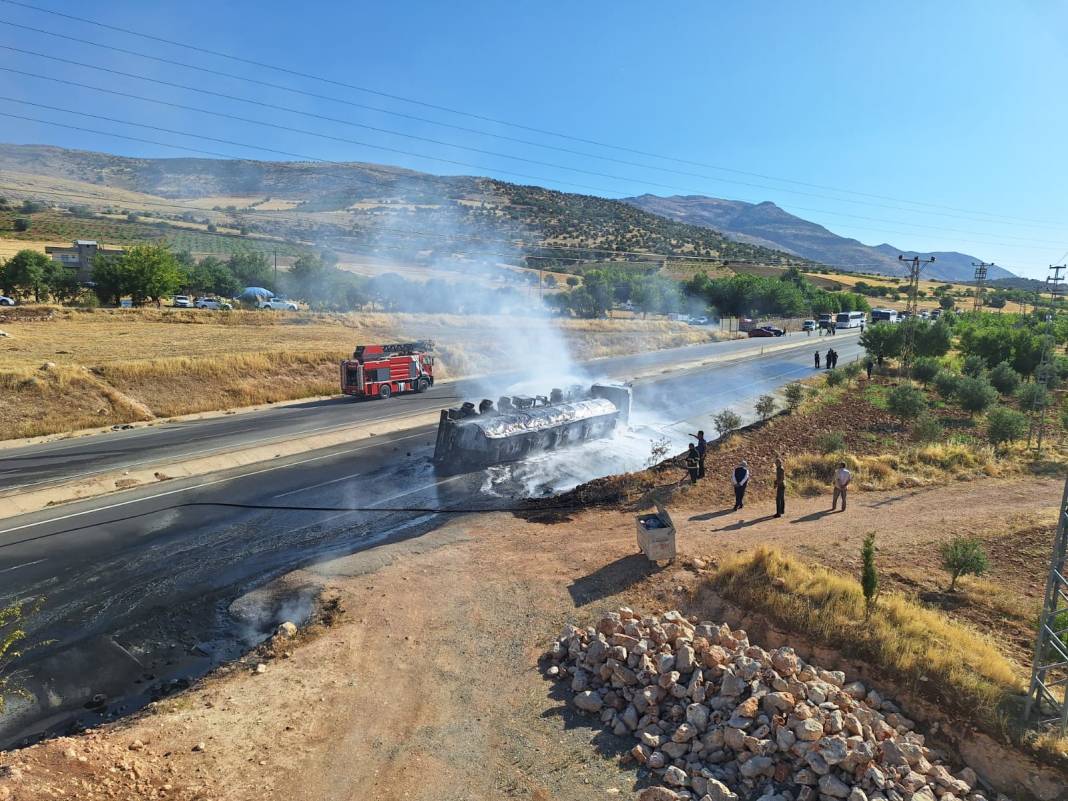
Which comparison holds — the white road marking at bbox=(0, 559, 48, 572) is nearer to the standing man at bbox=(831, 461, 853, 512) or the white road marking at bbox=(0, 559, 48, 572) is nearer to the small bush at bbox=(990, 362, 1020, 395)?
the standing man at bbox=(831, 461, 853, 512)

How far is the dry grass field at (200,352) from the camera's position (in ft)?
94.5

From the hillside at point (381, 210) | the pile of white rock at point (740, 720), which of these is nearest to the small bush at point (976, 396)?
the pile of white rock at point (740, 720)

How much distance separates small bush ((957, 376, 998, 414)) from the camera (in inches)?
1127

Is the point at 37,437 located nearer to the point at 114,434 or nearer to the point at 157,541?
the point at 114,434

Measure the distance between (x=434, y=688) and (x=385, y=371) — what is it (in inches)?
1111

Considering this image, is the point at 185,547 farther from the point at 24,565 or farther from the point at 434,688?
the point at 434,688

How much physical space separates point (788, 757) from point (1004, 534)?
10.1 metres

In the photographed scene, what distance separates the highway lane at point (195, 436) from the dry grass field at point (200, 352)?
8.30 ft

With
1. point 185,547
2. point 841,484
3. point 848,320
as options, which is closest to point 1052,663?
point 841,484

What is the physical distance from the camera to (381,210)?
179 ft

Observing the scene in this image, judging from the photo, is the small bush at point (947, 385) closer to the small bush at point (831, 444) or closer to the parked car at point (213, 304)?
the small bush at point (831, 444)

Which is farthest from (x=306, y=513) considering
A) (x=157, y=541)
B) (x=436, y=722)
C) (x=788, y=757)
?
(x=788, y=757)

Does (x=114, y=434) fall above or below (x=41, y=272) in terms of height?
below

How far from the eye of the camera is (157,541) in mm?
16047
